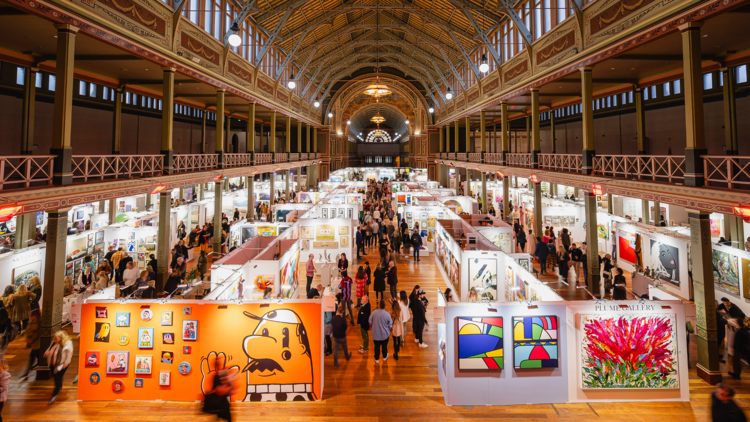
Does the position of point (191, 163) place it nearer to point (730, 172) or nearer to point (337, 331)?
point (337, 331)

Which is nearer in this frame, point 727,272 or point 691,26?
point 691,26

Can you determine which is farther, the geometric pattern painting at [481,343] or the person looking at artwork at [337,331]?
the person looking at artwork at [337,331]

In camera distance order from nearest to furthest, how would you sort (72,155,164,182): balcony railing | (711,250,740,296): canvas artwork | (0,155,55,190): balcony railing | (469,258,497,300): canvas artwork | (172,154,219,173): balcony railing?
(0,155,55,190): balcony railing < (72,155,164,182): balcony railing < (711,250,740,296): canvas artwork < (469,258,497,300): canvas artwork < (172,154,219,173): balcony railing

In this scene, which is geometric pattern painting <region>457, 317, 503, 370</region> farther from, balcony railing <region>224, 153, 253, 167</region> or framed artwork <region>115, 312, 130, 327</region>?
balcony railing <region>224, 153, 253, 167</region>

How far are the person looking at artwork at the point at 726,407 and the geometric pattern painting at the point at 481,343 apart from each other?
2996 millimetres

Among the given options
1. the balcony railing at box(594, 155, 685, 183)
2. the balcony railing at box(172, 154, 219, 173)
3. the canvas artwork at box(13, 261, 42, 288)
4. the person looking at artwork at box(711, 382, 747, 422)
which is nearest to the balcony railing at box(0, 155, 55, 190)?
the canvas artwork at box(13, 261, 42, 288)

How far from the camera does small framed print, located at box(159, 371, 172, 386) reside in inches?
275

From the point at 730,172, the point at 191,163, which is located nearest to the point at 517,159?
the point at 730,172

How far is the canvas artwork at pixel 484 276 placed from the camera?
11.0 meters

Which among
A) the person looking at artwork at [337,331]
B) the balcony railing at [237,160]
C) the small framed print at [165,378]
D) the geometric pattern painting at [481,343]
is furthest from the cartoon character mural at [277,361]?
the balcony railing at [237,160]

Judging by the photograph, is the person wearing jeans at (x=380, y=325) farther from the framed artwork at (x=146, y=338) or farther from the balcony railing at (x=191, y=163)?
the balcony railing at (x=191, y=163)

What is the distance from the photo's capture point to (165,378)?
276 inches

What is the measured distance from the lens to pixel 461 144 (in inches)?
1863

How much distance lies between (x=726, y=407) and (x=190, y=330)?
8512 mm
